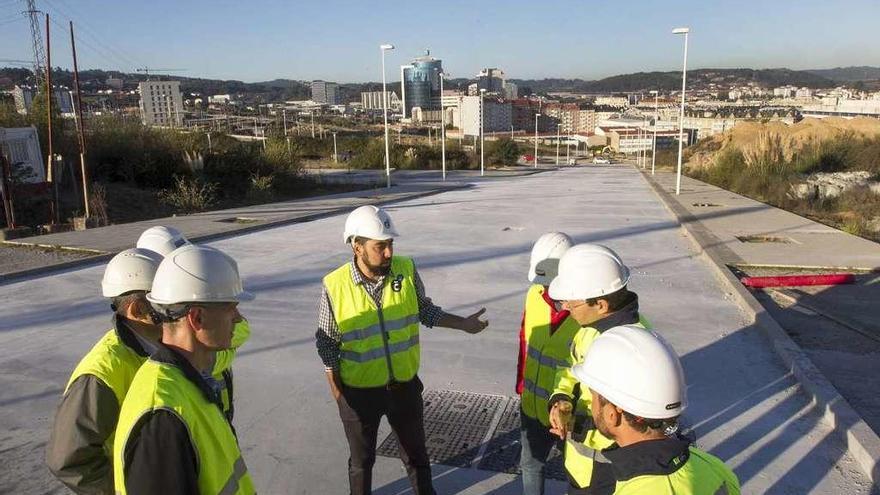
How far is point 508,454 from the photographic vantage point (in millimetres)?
4004

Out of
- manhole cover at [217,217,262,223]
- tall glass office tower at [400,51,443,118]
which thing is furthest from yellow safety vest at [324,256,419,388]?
tall glass office tower at [400,51,443,118]

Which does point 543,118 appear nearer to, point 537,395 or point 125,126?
point 125,126

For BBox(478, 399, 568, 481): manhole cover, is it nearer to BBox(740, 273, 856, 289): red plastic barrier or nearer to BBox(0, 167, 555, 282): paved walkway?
BBox(740, 273, 856, 289): red plastic barrier

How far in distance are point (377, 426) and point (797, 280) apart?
761 centimetres

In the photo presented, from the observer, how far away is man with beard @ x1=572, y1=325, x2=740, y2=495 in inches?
61.7

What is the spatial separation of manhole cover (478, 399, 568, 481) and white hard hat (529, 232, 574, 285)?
1306mm

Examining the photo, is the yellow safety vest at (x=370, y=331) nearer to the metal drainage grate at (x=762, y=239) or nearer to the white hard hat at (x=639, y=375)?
the white hard hat at (x=639, y=375)

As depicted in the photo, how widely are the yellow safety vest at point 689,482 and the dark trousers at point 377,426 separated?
6.05 feet

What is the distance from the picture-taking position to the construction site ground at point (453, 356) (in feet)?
12.6

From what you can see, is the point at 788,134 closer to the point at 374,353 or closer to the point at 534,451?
the point at 534,451

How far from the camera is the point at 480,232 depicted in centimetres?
1275

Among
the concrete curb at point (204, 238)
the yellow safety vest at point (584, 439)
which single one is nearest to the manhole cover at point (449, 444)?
the yellow safety vest at point (584, 439)

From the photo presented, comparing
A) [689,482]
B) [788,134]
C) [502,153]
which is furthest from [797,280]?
[502,153]

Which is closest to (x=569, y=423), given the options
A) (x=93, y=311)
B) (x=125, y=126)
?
(x=93, y=311)
